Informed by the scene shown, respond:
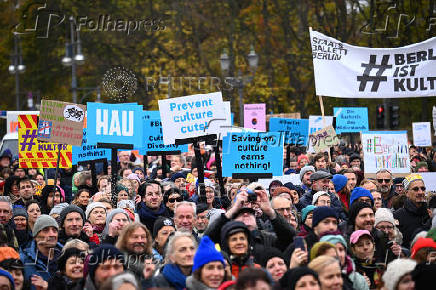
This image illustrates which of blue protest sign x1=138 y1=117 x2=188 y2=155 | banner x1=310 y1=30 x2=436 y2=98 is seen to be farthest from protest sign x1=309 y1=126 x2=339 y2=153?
blue protest sign x1=138 y1=117 x2=188 y2=155

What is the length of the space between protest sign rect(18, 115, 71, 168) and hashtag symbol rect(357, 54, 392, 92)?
4.72m

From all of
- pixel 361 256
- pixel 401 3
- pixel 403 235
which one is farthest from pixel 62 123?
pixel 401 3

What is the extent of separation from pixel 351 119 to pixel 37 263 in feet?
51.7

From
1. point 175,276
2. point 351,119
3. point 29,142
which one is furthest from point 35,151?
point 351,119

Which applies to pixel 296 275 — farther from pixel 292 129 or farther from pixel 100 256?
pixel 292 129

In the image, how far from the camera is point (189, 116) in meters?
13.8

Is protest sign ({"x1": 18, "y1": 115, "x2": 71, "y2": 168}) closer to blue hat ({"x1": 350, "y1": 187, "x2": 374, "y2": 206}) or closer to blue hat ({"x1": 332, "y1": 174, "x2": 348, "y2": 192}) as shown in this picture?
blue hat ({"x1": 332, "y1": 174, "x2": 348, "y2": 192})

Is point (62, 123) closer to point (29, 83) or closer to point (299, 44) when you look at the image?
point (299, 44)

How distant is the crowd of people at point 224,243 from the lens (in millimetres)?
7922

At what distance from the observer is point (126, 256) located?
8.88m

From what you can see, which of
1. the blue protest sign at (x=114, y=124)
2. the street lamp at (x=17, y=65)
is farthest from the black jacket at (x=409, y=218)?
the street lamp at (x=17, y=65)

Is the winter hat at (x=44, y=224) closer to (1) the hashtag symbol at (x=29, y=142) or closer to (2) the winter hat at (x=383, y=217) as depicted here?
(2) the winter hat at (x=383, y=217)

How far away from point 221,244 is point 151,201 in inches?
122

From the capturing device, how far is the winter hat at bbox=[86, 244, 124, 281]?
27.3 feet
